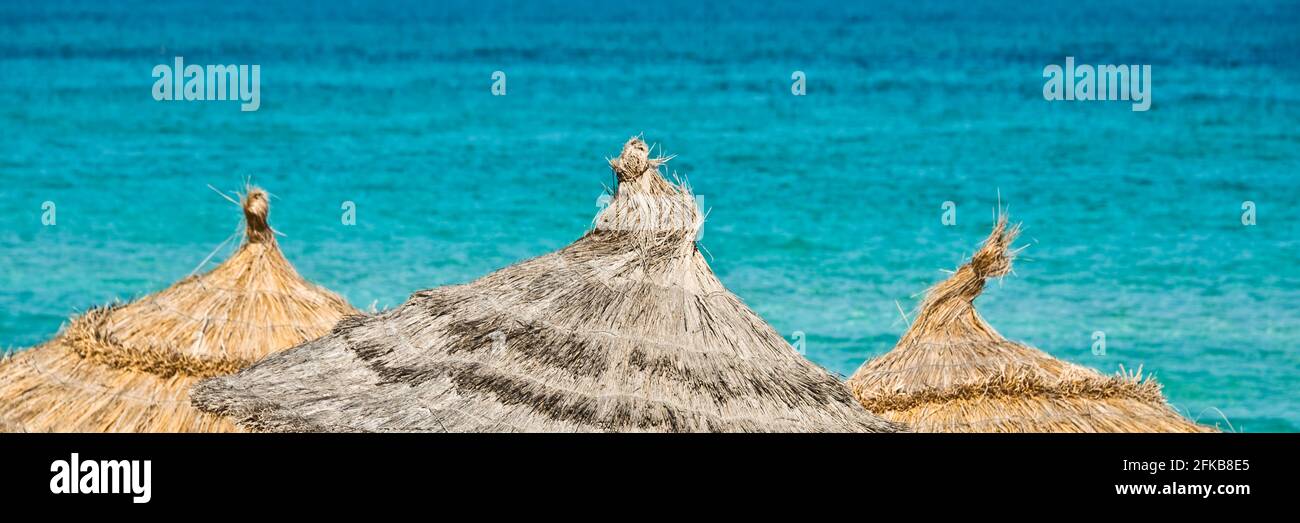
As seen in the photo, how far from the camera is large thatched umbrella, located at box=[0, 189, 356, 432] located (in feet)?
26.7

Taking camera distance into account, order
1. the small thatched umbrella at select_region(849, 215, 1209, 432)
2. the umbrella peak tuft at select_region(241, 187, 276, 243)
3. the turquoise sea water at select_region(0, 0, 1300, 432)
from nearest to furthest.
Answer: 1. the small thatched umbrella at select_region(849, 215, 1209, 432)
2. the umbrella peak tuft at select_region(241, 187, 276, 243)
3. the turquoise sea water at select_region(0, 0, 1300, 432)

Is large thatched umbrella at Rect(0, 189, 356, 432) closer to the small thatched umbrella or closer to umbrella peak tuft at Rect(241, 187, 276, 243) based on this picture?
umbrella peak tuft at Rect(241, 187, 276, 243)

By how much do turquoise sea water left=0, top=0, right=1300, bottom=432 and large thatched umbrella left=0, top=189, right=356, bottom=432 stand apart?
9266 mm

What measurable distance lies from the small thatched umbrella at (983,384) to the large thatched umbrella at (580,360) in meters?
0.70

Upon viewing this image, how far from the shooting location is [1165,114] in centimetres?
2833

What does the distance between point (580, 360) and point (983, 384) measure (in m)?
1.97

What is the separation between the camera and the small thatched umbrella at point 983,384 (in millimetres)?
7965

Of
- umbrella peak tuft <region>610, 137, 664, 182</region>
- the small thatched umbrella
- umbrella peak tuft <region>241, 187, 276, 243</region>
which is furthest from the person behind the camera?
umbrella peak tuft <region>241, 187, 276, 243</region>

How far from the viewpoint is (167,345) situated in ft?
27.2

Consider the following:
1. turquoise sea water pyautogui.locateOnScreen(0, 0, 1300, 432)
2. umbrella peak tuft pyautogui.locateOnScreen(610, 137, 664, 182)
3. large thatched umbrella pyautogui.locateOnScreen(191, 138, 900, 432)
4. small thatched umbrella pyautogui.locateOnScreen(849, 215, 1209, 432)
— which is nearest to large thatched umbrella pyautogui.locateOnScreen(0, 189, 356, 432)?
large thatched umbrella pyautogui.locateOnScreen(191, 138, 900, 432)

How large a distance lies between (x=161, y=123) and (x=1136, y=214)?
14.9 metres

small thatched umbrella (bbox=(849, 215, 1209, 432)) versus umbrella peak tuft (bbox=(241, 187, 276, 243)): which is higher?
umbrella peak tuft (bbox=(241, 187, 276, 243))
